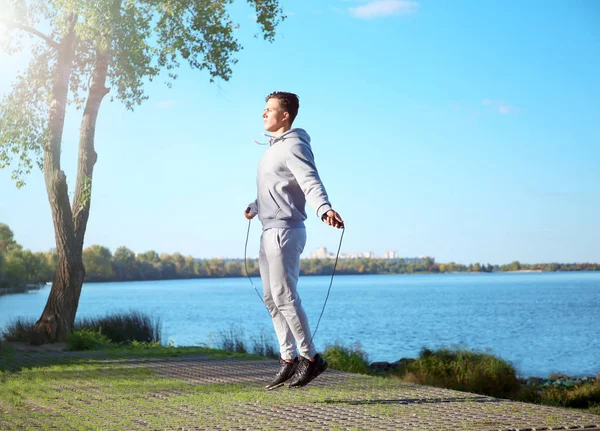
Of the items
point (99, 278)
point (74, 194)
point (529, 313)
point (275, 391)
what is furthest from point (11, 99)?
point (99, 278)

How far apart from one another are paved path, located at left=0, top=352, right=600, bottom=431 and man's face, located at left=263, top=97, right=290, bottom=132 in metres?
1.90

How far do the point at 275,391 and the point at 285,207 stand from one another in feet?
5.69

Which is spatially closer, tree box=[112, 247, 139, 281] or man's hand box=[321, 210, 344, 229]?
man's hand box=[321, 210, 344, 229]

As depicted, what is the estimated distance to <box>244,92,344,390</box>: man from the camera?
5105 mm

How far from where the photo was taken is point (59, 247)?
13688mm

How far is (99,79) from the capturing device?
1405 centimetres

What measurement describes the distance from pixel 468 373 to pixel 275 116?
7.55 m

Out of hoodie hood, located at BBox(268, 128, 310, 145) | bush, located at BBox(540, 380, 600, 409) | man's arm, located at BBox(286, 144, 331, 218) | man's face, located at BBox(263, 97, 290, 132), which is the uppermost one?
man's face, located at BBox(263, 97, 290, 132)

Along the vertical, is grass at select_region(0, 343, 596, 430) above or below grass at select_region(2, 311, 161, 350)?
above

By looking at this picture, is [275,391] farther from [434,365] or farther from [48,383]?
[434,365]

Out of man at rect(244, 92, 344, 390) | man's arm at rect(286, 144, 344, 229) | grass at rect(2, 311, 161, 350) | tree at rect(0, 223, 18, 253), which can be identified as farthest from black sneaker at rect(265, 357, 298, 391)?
tree at rect(0, 223, 18, 253)

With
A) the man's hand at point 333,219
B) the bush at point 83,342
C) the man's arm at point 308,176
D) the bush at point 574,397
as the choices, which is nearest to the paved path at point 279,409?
the man's hand at point 333,219

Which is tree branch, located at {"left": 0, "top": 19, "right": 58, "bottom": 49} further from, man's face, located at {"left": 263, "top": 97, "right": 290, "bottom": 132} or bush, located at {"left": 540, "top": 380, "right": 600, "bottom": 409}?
bush, located at {"left": 540, "top": 380, "right": 600, "bottom": 409}

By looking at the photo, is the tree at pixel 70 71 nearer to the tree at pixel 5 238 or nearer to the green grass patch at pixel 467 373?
the green grass patch at pixel 467 373
